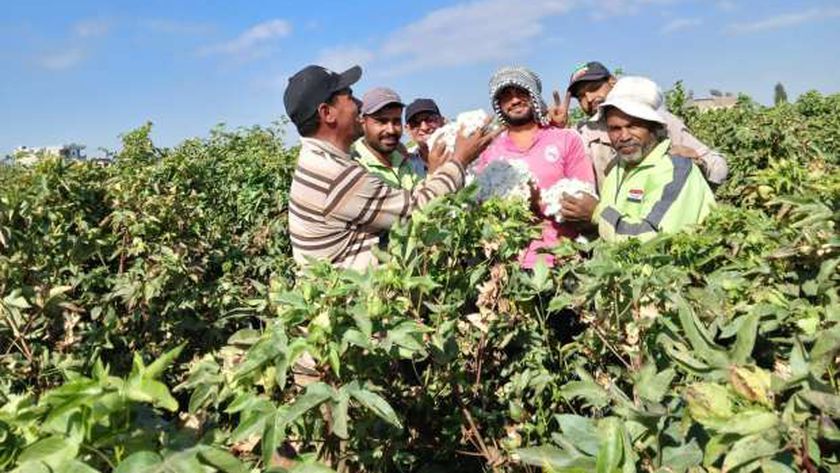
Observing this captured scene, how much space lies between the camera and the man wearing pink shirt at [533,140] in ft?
10.5

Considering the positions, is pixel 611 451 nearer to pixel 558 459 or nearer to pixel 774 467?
pixel 558 459

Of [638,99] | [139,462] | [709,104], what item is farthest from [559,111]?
[709,104]

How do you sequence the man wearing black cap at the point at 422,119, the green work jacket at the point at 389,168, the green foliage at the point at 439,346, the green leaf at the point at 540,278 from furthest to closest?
the man wearing black cap at the point at 422,119 → the green work jacket at the point at 389,168 → the green leaf at the point at 540,278 → the green foliage at the point at 439,346

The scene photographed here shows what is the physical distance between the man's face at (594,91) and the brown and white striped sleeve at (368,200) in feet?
5.77

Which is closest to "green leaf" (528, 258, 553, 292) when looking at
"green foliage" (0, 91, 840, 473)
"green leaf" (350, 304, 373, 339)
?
"green foliage" (0, 91, 840, 473)

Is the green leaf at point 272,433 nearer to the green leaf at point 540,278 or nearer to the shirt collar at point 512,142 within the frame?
the green leaf at point 540,278

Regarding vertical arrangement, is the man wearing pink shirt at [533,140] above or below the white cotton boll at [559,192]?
above

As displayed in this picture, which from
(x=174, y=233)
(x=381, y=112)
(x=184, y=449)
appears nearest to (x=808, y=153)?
(x=381, y=112)

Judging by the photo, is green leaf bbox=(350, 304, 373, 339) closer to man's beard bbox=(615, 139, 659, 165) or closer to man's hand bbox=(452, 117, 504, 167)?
man's hand bbox=(452, 117, 504, 167)

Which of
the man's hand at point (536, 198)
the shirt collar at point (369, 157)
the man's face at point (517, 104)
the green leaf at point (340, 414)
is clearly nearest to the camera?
the green leaf at point (340, 414)

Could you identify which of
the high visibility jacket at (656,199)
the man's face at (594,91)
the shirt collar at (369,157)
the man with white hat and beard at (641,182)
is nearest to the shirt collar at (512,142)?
the man with white hat and beard at (641,182)

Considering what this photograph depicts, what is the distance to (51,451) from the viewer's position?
1.04m

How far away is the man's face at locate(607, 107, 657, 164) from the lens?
2.85 metres

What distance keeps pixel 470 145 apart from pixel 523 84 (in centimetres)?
58
